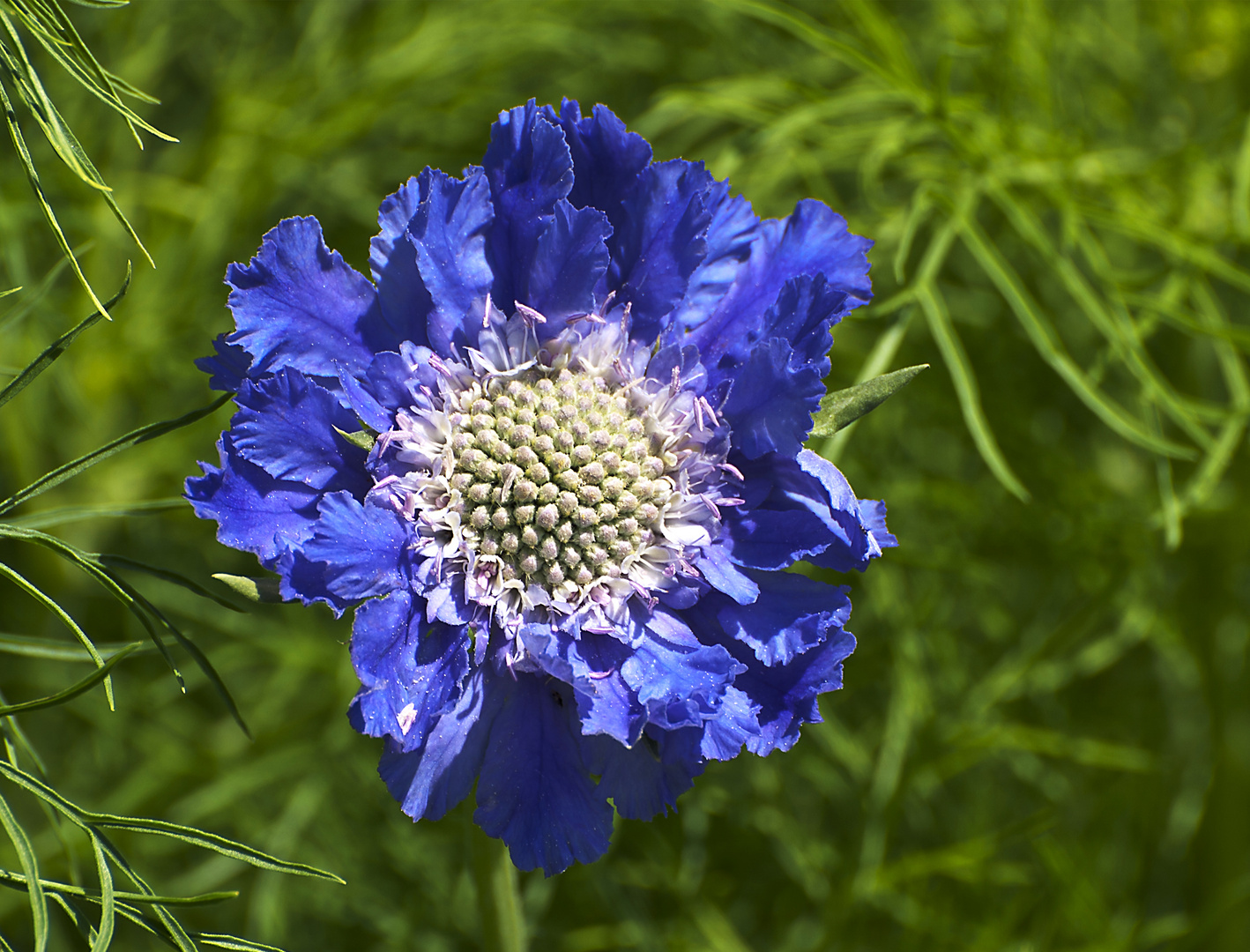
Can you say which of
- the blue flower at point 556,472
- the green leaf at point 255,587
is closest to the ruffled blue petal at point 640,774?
the blue flower at point 556,472

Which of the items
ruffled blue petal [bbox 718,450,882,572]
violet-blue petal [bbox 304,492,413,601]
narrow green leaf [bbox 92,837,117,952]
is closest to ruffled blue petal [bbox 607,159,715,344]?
ruffled blue petal [bbox 718,450,882,572]

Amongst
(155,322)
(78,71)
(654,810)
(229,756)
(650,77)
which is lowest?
(654,810)

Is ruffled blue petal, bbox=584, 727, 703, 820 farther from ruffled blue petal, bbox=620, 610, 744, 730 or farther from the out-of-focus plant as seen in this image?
the out-of-focus plant

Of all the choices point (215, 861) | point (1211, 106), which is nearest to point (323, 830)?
point (215, 861)

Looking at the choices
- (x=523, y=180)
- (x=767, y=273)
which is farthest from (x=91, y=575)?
(x=767, y=273)

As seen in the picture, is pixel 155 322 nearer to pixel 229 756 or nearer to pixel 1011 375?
pixel 229 756

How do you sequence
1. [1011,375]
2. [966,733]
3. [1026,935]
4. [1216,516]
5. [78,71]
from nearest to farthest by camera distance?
[78,71], [966,733], [1216,516], [1026,935], [1011,375]
